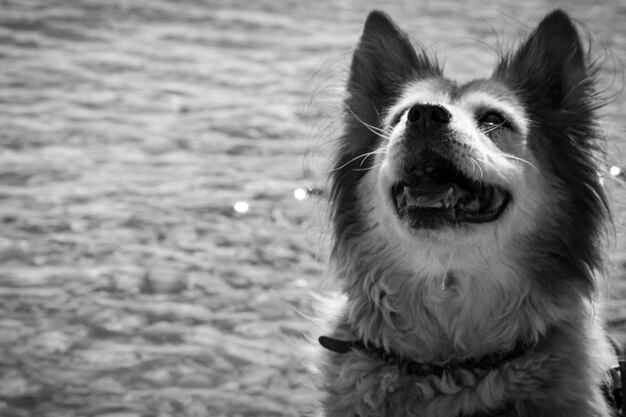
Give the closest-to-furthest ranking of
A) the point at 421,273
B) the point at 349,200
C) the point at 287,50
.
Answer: the point at 421,273 → the point at 349,200 → the point at 287,50

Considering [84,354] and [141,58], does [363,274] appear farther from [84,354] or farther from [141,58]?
[141,58]

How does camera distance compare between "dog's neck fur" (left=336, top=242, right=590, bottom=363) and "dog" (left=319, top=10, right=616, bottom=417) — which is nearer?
"dog" (left=319, top=10, right=616, bottom=417)

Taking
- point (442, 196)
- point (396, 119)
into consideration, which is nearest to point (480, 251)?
point (442, 196)

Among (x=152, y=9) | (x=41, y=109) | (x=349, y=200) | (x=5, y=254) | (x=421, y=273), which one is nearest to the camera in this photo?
(x=421, y=273)

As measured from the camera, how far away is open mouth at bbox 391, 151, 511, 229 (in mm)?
3316

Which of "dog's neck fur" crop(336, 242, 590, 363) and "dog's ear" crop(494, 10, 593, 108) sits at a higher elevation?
"dog's ear" crop(494, 10, 593, 108)

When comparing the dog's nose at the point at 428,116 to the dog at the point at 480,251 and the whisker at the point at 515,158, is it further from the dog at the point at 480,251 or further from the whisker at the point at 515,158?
the whisker at the point at 515,158

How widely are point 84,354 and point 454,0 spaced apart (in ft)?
28.3

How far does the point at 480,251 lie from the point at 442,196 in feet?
0.73

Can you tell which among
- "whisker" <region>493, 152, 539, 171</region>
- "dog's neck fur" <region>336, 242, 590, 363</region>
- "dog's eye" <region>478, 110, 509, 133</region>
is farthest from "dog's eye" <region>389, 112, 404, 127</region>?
"dog's neck fur" <region>336, 242, 590, 363</region>

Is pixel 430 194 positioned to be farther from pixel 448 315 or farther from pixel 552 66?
pixel 552 66

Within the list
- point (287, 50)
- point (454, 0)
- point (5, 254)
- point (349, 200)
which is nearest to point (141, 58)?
point (287, 50)

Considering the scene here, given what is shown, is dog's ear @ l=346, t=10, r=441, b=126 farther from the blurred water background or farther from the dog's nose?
the dog's nose

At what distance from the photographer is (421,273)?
139 inches
